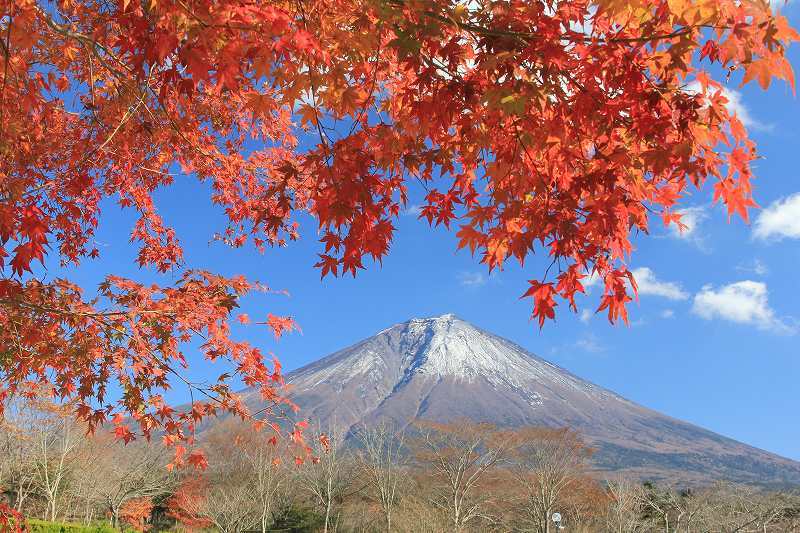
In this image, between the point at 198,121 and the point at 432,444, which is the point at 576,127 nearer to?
the point at 198,121

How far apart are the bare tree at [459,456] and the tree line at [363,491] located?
3.2 inches

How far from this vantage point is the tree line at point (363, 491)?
27734mm

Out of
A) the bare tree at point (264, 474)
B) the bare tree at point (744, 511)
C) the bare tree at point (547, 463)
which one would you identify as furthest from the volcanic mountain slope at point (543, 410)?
the bare tree at point (547, 463)

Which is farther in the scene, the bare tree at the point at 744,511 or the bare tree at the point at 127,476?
the bare tree at the point at 127,476

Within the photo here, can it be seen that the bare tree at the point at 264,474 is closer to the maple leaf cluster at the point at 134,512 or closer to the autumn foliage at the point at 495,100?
the maple leaf cluster at the point at 134,512

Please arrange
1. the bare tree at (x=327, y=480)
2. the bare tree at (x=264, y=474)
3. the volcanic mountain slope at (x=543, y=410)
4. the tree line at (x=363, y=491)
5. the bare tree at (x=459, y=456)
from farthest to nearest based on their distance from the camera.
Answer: the volcanic mountain slope at (x=543, y=410)
the bare tree at (x=327, y=480)
the bare tree at (x=264, y=474)
the bare tree at (x=459, y=456)
the tree line at (x=363, y=491)

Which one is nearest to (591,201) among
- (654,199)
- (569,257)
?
(569,257)

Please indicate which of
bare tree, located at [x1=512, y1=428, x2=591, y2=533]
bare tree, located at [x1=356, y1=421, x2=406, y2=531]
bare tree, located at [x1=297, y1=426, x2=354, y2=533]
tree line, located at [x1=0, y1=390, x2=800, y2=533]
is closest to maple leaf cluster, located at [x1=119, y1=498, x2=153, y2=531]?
tree line, located at [x1=0, y1=390, x2=800, y2=533]

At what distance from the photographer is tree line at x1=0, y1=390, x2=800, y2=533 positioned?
27.7 metres

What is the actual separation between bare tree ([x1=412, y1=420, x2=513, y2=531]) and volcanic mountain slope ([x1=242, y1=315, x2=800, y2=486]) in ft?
329

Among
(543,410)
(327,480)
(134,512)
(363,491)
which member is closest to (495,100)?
(134,512)

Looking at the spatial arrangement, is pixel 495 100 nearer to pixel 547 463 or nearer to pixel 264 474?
pixel 547 463

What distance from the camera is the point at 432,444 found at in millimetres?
31453

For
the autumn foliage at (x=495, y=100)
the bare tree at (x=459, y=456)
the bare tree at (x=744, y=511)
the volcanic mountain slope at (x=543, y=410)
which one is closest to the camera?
the autumn foliage at (x=495, y=100)
